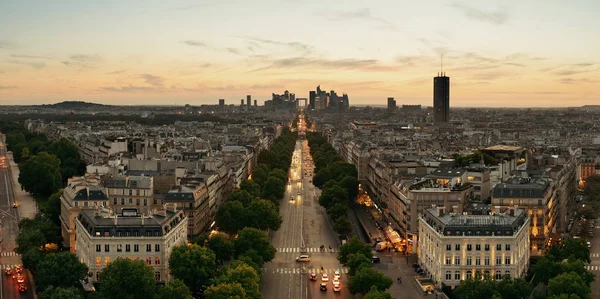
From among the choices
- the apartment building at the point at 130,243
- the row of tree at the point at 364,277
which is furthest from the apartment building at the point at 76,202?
the row of tree at the point at 364,277

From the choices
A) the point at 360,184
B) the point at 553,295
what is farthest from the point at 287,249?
the point at 360,184

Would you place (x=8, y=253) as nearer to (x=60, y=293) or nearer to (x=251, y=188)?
(x=60, y=293)

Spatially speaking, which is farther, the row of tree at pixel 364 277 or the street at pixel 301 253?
the street at pixel 301 253

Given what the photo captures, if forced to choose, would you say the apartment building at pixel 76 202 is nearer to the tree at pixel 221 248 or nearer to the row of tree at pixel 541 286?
the tree at pixel 221 248

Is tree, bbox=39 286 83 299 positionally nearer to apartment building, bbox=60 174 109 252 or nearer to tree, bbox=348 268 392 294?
apartment building, bbox=60 174 109 252

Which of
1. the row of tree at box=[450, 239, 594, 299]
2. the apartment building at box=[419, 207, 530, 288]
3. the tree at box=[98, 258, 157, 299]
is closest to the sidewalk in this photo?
the tree at box=[98, 258, 157, 299]

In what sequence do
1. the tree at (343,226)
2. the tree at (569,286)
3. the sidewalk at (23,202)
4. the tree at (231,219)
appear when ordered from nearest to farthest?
the tree at (569,286), the tree at (231,219), the tree at (343,226), the sidewalk at (23,202)

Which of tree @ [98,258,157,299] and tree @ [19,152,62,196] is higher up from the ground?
tree @ [19,152,62,196]
